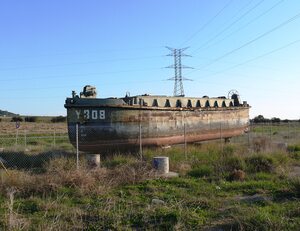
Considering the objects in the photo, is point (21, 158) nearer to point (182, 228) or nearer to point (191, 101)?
point (191, 101)

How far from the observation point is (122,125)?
20812 millimetres

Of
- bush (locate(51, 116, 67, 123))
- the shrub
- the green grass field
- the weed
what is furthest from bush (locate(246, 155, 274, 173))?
bush (locate(51, 116, 67, 123))

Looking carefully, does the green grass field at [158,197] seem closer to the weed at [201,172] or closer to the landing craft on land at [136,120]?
the weed at [201,172]

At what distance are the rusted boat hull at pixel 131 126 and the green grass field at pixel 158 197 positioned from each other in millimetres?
4267

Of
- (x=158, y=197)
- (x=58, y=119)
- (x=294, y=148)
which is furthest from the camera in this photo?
(x=58, y=119)

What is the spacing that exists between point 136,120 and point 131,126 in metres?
0.44

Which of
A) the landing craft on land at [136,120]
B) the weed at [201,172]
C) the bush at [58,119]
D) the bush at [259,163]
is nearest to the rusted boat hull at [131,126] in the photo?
the landing craft on land at [136,120]

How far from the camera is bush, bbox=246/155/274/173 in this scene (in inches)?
561

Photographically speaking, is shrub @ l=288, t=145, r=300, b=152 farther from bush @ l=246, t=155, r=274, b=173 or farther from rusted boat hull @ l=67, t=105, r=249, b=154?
bush @ l=246, t=155, r=274, b=173

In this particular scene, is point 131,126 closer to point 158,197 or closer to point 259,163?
point 259,163

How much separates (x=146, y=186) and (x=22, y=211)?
3769 mm

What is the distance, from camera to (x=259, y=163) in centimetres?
1463

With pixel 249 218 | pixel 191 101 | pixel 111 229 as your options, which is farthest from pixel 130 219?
pixel 191 101

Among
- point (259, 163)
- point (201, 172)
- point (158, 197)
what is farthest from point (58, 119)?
point (158, 197)
